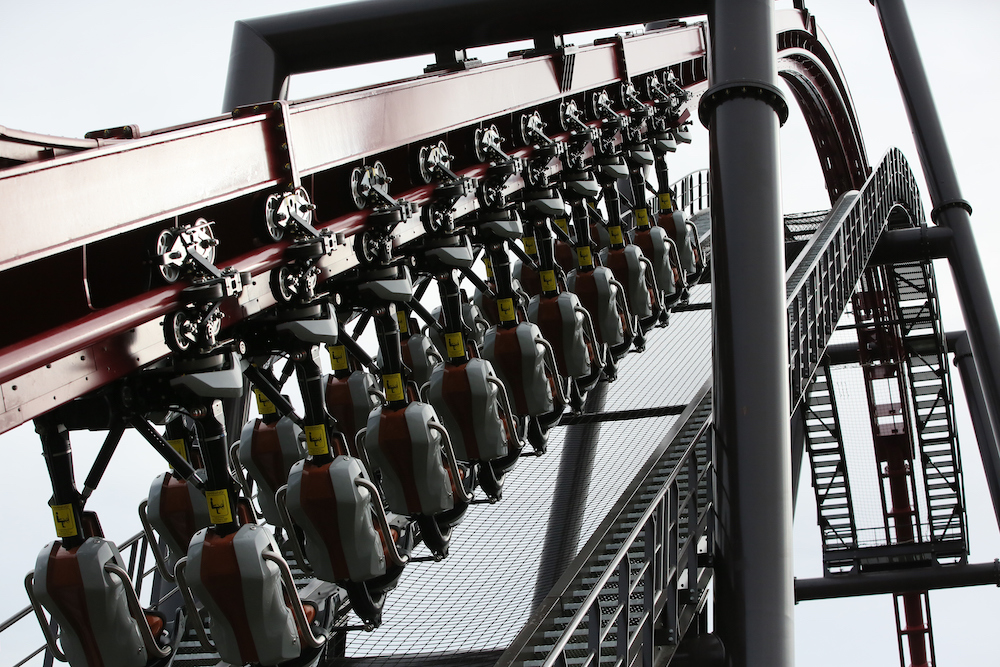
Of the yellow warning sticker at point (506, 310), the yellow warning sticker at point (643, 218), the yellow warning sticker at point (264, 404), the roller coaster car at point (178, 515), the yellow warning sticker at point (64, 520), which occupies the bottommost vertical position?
the yellow warning sticker at point (64, 520)

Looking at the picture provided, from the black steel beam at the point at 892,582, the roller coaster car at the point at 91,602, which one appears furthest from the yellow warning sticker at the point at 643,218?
the black steel beam at the point at 892,582

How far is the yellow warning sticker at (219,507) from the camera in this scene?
3.50 metres

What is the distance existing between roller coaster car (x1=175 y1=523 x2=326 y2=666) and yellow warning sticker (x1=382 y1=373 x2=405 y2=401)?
3.69ft

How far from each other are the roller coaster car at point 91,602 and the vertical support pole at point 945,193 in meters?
9.30

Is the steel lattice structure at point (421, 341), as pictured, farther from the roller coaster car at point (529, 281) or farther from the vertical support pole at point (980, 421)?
the vertical support pole at point (980, 421)

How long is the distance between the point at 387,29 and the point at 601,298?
84.8 inches

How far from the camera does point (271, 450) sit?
15.9 feet

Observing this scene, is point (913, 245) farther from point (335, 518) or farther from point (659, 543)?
point (335, 518)

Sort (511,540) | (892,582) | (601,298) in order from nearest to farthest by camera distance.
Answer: (601,298), (511,540), (892,582)

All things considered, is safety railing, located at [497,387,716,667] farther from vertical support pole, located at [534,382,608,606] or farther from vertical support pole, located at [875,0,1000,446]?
vertical support pole, located at [875,0,1000,446]

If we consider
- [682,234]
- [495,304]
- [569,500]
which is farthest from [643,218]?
[569,500]

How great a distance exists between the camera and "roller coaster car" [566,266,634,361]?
639 cm

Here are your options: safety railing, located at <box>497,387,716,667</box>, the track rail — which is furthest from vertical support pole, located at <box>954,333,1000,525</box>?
the track rail

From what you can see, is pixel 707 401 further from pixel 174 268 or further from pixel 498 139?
pixel 174 268
